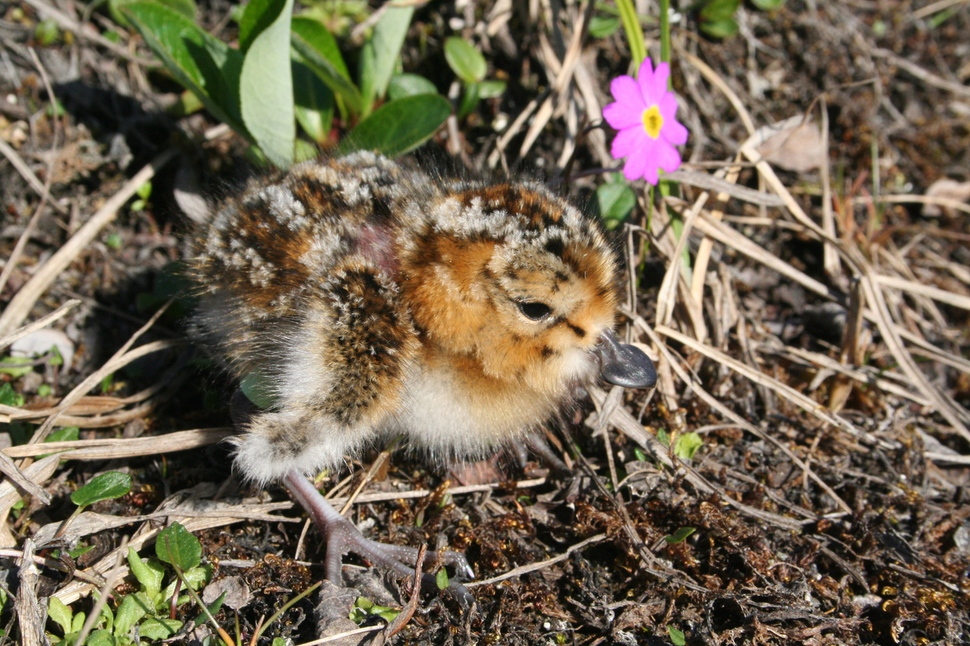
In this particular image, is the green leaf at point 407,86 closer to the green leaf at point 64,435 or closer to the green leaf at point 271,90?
the green leaf at point 271,90

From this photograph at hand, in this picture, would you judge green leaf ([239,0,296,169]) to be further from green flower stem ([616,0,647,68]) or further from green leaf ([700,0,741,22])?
green leaf ([700,0,741,22])

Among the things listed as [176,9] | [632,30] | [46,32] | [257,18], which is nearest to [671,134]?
[632,30]

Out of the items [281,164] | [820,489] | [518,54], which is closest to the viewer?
[820,489]

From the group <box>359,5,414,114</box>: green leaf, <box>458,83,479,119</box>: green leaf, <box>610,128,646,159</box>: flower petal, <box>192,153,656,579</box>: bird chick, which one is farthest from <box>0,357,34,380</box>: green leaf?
<box>610,128,646,159</box>: flower petal

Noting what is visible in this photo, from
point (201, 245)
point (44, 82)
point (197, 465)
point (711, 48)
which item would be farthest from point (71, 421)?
point (711, 48)

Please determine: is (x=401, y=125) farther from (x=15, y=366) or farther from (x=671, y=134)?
(x=15, y=366)

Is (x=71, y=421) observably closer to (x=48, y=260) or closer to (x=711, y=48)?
(x=48, y=260)
